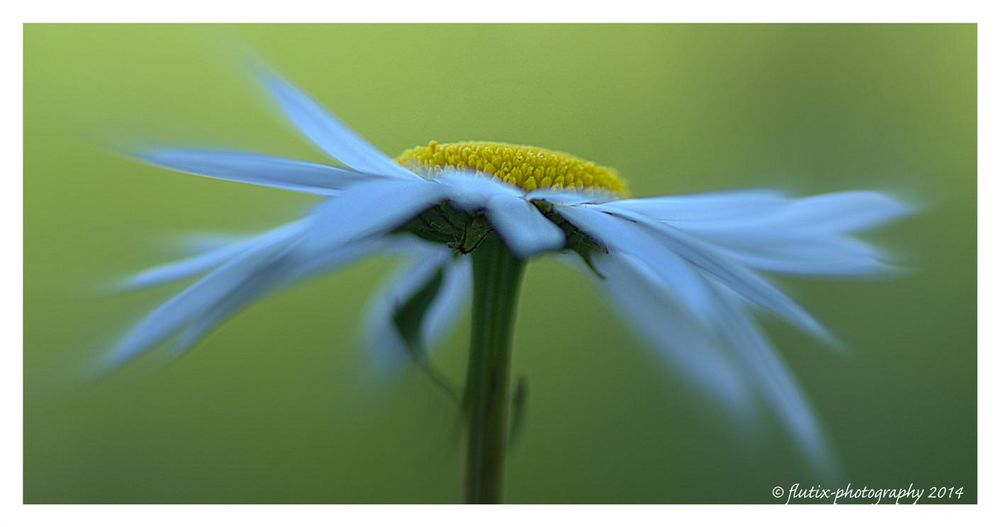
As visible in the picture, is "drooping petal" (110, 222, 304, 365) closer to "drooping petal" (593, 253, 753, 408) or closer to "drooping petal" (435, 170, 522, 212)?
"drooping petal" (435, 170, 522, 212)

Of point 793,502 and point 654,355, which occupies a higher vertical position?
point 654,355

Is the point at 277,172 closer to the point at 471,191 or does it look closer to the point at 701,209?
the point at 471,191

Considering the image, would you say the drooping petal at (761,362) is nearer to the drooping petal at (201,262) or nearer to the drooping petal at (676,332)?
the drooping petal at (676,332)

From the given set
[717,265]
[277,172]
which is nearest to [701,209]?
[717,265]

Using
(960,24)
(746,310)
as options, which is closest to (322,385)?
(746,310)

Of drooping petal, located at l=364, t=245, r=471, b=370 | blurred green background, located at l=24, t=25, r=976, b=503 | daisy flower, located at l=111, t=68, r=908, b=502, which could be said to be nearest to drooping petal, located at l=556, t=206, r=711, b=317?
daisy flower, located at l=111, t=68, r=908, b=502
